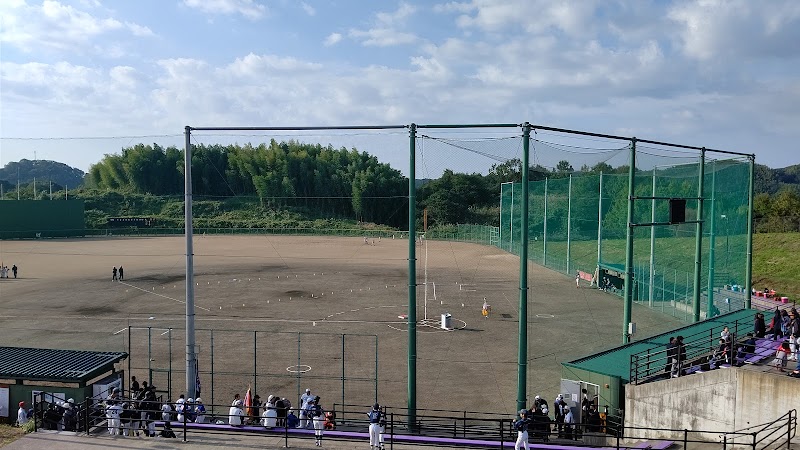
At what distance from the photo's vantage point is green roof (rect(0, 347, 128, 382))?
15805 mm

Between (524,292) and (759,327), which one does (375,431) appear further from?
(759,327)

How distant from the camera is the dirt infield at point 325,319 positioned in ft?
68.3

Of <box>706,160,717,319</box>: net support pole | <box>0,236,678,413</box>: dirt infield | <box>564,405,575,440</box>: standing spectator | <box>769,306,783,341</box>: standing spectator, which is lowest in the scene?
<box>0,236,678,413</box>: dirt infield

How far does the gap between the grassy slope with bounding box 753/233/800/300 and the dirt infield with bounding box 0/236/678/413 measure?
1317 cm

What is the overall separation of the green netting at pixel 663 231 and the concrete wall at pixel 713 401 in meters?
9.63

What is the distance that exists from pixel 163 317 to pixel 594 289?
2808 cm

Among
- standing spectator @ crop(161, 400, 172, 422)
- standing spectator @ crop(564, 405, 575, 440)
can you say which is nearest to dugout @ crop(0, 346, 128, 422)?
standing spectator @ crop(161, 400, 172, 422)

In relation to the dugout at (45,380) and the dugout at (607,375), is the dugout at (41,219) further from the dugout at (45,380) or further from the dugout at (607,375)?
the dugout at (607,375)

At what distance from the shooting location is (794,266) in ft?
148

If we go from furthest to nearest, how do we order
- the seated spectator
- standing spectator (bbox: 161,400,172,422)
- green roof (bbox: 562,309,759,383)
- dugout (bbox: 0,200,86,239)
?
dugout (bbox: 0,200,86,239), green roof (bbox: 562,309,759,383), the seated spectator, standing spectator (bbox: 161,400,172,422)

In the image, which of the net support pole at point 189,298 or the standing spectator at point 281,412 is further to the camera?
the net support pole at point 189,298

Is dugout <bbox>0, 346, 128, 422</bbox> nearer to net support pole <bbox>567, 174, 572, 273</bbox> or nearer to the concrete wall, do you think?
the concrete wall

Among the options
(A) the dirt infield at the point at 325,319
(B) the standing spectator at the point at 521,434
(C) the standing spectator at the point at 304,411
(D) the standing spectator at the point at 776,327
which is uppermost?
(D) the standing spectator at the point at 776,327

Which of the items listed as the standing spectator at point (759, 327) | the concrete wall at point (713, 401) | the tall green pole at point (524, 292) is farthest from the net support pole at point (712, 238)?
the tall green pole at point (524, 292)
